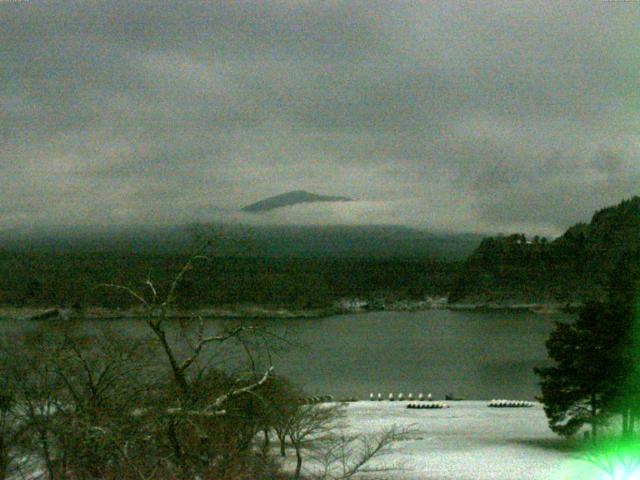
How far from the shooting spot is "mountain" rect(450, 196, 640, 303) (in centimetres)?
10119

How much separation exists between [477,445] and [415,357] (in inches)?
1178

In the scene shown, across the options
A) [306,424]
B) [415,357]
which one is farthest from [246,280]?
[306,424]

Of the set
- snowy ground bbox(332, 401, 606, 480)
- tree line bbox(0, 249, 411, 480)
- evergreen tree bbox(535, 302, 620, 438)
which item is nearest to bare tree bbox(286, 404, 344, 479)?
snowy ground bbox(332, 401, 606, 480)

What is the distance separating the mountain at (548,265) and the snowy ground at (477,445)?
261 ft

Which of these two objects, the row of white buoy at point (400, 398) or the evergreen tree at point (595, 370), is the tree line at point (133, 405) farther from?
the row of white buoy at point (400, 398)

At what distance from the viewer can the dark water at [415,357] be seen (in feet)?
104

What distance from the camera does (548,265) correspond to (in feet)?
348

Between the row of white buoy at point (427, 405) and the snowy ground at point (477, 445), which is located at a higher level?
the snowy ground at point (477, 445)

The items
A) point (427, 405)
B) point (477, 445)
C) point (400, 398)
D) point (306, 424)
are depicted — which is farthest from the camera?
point (400, 398)

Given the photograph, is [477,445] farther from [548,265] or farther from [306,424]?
[548,265]

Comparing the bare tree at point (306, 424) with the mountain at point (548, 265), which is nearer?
the bare tree at point (306, 424)

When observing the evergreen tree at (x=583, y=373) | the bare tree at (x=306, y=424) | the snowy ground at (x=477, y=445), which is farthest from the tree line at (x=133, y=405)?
the evergreen tree at (x=583, y=373)

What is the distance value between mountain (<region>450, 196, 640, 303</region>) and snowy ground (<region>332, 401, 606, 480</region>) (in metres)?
79.4

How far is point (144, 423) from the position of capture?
19.8ft
